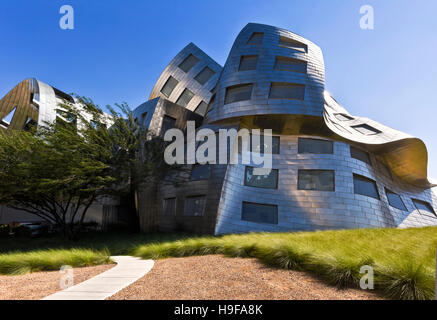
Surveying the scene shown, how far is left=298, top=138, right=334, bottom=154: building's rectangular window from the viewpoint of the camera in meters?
21.1

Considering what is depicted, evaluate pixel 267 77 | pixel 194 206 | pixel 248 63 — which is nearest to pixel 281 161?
pixel 267 77

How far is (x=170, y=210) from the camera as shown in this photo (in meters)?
21.7

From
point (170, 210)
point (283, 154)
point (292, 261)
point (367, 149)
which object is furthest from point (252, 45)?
point (292, 261)

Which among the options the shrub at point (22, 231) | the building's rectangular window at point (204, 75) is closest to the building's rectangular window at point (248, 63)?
the building's rectangular window at point (204, 75)

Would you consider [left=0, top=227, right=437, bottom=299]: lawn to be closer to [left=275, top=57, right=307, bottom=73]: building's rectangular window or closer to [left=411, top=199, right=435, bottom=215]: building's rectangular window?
[left=275, top=57, right=307, bottom=73]: building's rectangular window

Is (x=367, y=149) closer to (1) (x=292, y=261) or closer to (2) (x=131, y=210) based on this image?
(1) (x=292, y=261)

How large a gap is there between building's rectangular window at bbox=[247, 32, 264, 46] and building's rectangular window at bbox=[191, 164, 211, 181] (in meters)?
13.9

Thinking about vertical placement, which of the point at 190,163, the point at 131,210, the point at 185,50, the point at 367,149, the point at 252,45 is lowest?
the point at 131,210

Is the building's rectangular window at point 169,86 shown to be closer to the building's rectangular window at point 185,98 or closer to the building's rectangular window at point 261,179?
the building's rectangular window at point 185,98

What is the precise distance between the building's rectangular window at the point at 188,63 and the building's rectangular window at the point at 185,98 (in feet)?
12.1

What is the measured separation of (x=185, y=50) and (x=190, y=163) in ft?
69.4

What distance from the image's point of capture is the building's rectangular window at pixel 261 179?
775 inches

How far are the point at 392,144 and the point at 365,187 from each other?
6.97 m

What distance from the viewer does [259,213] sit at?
1892 centimetres
